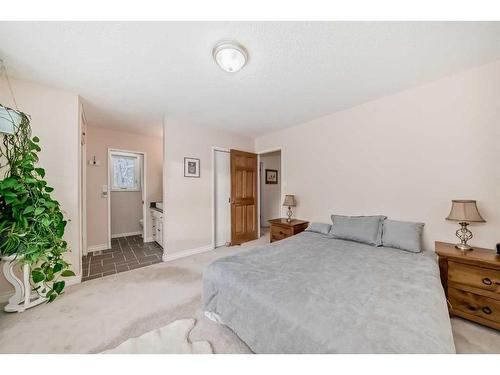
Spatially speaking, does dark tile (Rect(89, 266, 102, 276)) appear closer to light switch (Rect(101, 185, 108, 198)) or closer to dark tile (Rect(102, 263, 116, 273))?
dark tile (Rect(102, 263, 116, 273))

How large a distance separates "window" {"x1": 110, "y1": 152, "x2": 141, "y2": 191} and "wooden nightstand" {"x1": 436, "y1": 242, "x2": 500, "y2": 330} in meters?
5.64

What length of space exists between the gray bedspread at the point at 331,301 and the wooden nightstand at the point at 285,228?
1.20m

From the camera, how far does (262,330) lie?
46.7 inches

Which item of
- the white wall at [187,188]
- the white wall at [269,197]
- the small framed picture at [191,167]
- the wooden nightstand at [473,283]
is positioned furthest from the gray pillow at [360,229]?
the white wall at [269,197]

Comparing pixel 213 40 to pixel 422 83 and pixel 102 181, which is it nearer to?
pixel 422 83

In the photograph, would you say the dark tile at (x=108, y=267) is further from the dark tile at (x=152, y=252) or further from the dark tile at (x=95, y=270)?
the dark tile at (x=152, y=252)

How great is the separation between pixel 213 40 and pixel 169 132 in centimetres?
208

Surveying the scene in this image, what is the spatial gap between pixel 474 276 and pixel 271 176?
462cm

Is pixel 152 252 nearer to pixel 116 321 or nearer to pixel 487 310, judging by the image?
pixel 116 321

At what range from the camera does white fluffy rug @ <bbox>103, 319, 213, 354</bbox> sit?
1358 mm

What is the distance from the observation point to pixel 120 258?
3.28 metres

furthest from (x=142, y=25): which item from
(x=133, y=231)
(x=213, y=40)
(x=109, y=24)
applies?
(x=133, y=231)

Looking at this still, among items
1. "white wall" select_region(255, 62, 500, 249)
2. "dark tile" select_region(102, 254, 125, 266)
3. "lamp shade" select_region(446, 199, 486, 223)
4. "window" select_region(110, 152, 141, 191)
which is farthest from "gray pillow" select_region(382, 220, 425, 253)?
"window" select_region(110, 152, 141, 191)

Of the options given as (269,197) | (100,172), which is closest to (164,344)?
(100,172)
